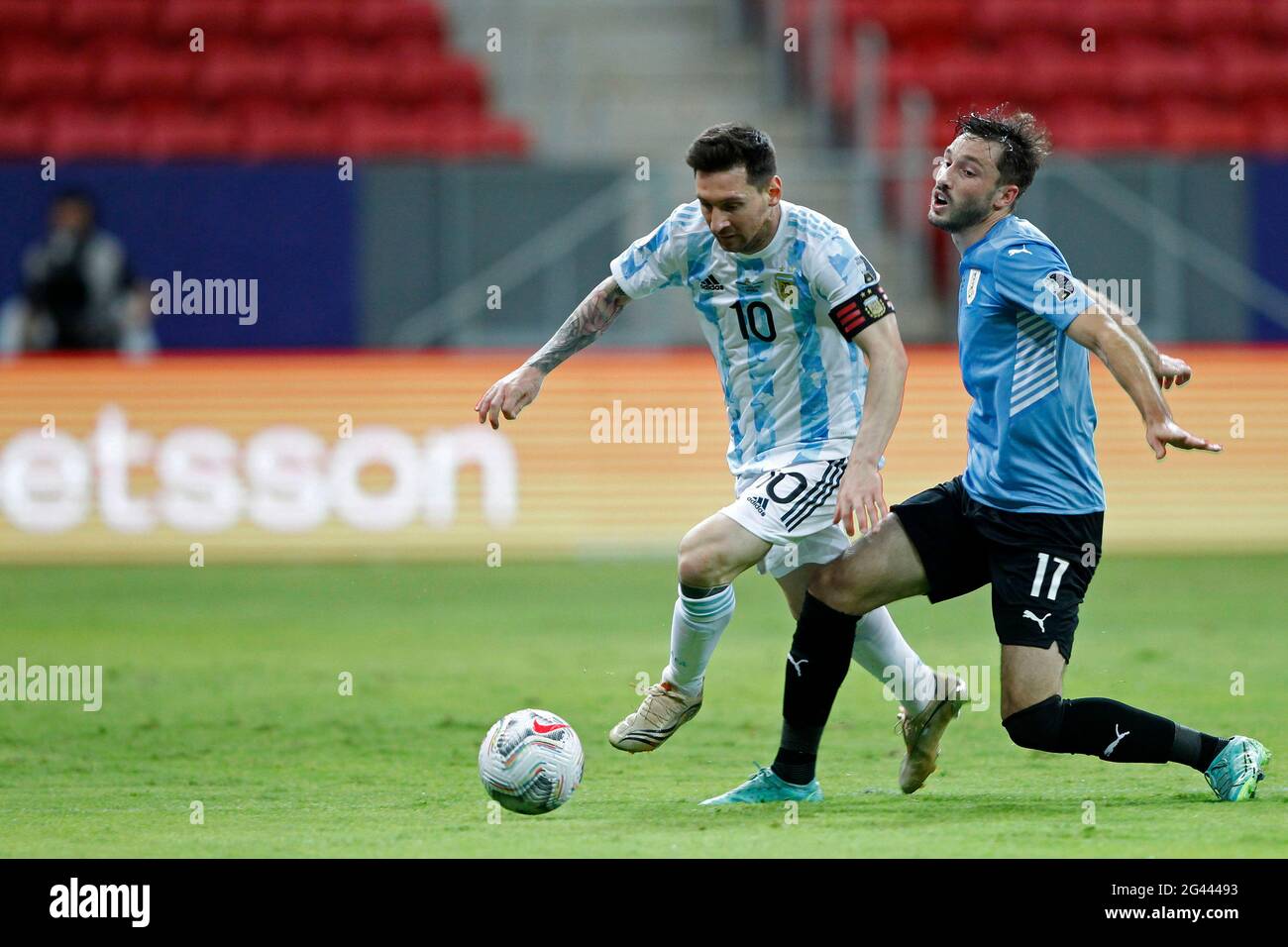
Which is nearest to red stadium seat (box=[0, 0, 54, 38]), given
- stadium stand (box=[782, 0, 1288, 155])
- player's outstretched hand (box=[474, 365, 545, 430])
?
stadium stand (box=[782, 0, 1288, 155])

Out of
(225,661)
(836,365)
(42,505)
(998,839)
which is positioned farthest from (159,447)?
(998,839)

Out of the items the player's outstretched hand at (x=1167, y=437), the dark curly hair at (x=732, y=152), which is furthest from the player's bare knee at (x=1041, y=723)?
the dark curly hair at (x=732, y=152)

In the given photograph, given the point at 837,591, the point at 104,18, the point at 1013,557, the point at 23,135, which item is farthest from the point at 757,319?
the point at 104,18

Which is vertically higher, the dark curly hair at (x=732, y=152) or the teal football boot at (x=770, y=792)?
the dark curly hair at (x=732, y=152)

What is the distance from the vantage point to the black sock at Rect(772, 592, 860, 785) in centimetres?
667

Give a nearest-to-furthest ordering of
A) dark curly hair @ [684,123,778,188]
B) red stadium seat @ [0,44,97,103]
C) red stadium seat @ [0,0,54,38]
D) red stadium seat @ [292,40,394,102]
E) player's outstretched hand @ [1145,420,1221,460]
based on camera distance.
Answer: player's outstretched hand @ [1145,420,1221,460] → dark curly hair @ [684,123,778,188] → red stadium seat @ [0,44,97,103] → red stadium seat @ [292,40,394,102] → red stadium seat @ [0,0,54,38]

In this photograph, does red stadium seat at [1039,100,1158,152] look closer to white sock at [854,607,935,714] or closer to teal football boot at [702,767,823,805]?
white sock at [854,607,935,714]

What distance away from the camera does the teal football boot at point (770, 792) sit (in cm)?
662

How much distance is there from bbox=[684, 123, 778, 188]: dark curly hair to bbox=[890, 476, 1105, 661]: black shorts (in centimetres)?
129

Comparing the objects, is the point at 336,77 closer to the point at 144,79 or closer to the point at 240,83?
the point at 240,83

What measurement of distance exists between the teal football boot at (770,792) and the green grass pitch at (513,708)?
0.14 metres

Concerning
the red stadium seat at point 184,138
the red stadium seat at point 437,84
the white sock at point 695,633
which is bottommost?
the white sock at point 695,633

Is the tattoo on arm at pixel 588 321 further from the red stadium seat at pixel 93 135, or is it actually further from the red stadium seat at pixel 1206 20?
the red stadium seat at pixel 1206 20
